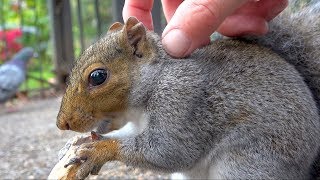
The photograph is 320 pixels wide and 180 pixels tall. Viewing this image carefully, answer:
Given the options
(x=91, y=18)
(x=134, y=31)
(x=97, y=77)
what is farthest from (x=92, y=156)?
(x=91, y=18)

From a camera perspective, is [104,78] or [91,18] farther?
[91,18]

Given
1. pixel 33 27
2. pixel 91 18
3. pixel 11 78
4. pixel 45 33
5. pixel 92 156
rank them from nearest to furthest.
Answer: pixel 92 156 → pixel 11 78 → pixel 33 27 → pixel 45 33 → pixel 91 18

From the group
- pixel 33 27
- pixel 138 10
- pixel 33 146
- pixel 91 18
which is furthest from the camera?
pixel 91 18

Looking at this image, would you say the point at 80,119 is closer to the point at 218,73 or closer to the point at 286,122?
the point at 218,73

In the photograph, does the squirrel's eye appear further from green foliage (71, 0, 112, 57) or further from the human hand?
green foliage (71, 0, 112, 57)

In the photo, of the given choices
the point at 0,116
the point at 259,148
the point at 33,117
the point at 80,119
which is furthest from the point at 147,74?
the point at 0,116

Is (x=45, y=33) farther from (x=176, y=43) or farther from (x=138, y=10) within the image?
(x=176, y=43)

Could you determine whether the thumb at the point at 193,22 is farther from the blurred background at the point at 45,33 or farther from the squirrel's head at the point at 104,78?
the blurred background at the point at 45,33
